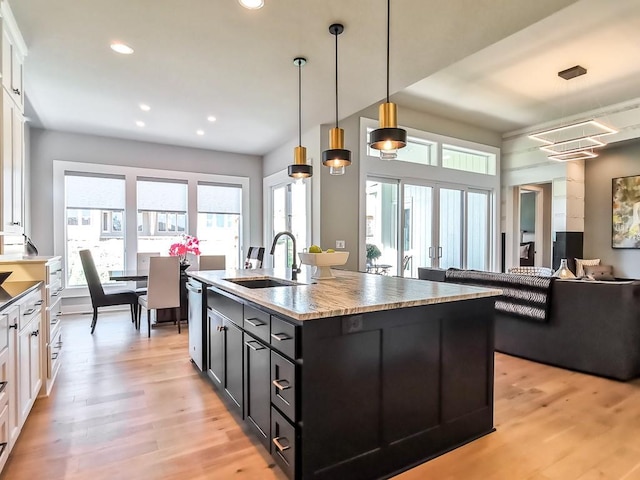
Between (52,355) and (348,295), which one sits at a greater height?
(348,295)

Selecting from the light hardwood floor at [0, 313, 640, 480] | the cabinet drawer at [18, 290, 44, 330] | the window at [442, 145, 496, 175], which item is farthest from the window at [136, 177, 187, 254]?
the window at [442, 145, 496, 175]

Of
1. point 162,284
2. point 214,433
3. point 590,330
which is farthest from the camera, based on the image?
point 162,284

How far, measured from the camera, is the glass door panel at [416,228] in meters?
5.84

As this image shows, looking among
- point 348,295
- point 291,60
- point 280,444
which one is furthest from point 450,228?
point 280,444

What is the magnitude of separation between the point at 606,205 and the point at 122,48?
24.3ft

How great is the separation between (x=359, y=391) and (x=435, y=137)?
17.3ft

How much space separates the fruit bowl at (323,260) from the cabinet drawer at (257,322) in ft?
2.28

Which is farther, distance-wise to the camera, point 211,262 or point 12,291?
point 211,262

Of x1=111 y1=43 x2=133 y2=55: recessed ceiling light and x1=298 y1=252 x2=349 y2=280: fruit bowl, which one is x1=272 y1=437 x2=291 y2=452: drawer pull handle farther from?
x1=111 y1=43 x2=133 y2=55: recessed ceiling light

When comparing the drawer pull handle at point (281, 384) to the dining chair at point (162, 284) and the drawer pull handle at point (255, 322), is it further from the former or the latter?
the dining chair at point (162, 284)

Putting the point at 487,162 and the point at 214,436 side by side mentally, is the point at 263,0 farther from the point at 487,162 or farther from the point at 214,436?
the point at 487,162

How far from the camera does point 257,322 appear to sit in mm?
1917

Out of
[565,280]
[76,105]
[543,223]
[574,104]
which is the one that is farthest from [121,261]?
[543,223]

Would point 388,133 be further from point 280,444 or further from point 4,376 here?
point 4,376
